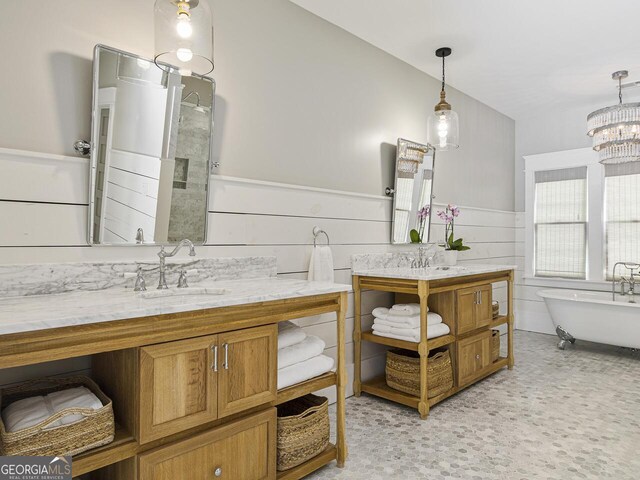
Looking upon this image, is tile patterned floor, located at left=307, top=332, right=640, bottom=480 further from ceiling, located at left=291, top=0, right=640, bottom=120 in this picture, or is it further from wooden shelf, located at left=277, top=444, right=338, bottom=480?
ceiling, located at left=291, top=0, right=640, bottom=120

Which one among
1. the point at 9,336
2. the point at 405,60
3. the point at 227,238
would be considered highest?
the point at 405,60

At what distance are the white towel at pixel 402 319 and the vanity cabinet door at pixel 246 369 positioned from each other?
127 centimetres

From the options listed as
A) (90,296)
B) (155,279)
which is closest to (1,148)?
(90,296)

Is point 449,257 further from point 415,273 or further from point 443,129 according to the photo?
point 443,129

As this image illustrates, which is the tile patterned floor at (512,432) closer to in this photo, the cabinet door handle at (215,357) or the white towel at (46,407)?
the cabinet door handle at (215,357)

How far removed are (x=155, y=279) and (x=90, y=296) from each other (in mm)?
363

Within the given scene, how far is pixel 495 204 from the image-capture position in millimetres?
4871

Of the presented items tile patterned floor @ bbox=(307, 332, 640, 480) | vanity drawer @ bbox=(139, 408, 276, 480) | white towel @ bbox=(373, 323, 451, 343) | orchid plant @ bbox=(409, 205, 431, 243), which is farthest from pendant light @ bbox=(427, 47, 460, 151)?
vanity drawer @ bbox=(139, 408, 276, 480)

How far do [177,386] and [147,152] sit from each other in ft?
3.71

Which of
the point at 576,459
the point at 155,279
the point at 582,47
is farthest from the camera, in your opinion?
the point at 582,47

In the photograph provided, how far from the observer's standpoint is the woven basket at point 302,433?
6.26ft

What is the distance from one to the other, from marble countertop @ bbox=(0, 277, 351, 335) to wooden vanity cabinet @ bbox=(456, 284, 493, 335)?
1382 millimetres

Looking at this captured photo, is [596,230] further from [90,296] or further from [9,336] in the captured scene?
[9,336]

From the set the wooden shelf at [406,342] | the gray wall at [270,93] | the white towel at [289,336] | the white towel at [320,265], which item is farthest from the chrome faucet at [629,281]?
the white towel at [289,336]
